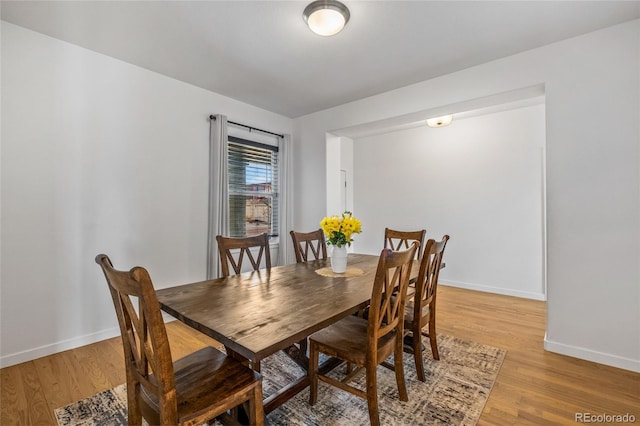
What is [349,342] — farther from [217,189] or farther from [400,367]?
[217,189]

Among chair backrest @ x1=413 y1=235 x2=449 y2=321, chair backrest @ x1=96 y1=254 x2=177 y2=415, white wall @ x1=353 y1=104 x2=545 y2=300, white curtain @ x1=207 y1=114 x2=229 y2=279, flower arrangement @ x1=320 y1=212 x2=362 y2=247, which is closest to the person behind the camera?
chair backrest @ x1=96 y1=254 x2=177 y2=415

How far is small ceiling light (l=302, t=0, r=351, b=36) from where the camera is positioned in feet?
6.32

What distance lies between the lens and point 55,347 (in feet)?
7.84

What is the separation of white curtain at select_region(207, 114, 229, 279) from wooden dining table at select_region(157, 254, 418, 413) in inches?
54.1

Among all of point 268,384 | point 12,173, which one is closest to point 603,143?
point 268,384

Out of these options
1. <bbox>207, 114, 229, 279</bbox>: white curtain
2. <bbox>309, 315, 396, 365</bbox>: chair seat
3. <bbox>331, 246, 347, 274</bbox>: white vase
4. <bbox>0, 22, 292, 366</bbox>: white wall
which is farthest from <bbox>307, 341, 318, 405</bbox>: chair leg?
<bbox>0, 22, 292, 366</bbox>: white wall

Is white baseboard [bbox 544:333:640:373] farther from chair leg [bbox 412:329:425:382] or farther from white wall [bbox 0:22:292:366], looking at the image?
white wall [bbox 0:22:292:366]

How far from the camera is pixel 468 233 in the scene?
4.34 meters

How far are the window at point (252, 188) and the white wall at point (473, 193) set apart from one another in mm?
1953

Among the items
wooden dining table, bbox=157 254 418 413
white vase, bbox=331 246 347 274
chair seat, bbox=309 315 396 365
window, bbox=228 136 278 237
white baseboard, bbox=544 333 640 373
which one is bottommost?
white baseboard, bbox=544 333 640 373

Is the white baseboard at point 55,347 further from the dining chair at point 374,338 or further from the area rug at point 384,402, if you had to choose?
the dining chair at point 374,338

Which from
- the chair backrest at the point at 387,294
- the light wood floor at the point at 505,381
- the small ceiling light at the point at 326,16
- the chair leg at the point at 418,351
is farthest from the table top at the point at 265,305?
the small ceiling light at the point at 326,16

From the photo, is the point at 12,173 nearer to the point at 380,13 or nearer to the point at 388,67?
the point at 380,13

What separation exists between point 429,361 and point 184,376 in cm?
182
